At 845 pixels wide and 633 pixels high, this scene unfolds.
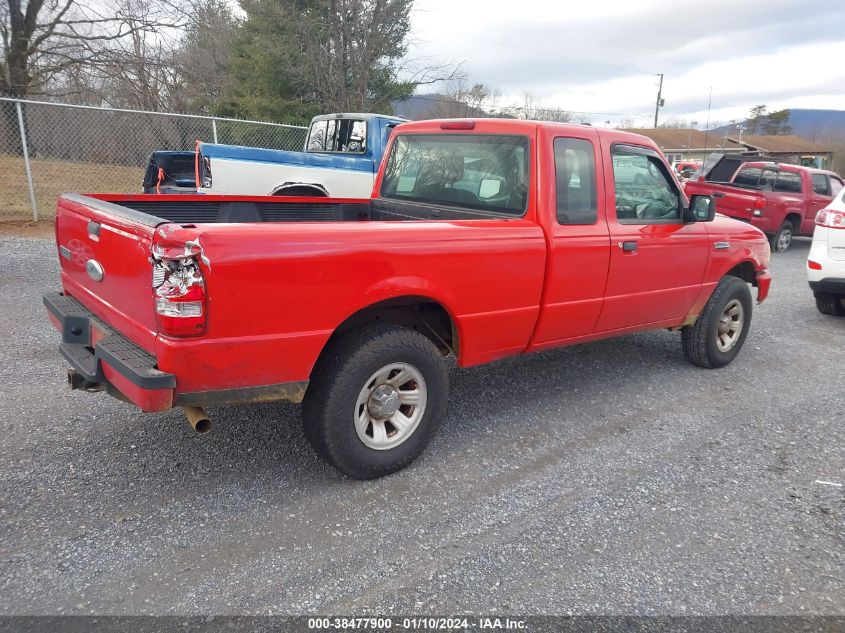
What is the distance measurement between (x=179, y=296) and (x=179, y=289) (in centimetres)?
3

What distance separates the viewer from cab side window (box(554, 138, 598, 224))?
12.8 ft

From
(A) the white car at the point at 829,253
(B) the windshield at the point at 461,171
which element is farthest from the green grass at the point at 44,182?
(A) the white car at the point at 829,253

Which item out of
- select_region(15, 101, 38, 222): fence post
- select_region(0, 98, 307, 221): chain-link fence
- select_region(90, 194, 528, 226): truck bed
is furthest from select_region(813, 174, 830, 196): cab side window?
select_region(15, 101, 38, 222): fence post

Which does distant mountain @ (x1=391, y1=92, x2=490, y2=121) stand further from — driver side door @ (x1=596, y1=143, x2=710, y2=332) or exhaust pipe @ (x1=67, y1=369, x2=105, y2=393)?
exhaust pipe @ (x1=67, y1=369, x2=105, y2=393)

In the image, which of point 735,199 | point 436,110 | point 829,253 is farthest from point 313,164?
point 436,110

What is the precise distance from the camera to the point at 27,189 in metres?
11.8

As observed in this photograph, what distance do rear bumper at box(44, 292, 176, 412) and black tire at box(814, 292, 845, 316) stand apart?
768 centimetres

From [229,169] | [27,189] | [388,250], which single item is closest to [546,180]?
[388,250]

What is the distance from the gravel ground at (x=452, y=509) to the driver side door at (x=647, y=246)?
29.1 inches

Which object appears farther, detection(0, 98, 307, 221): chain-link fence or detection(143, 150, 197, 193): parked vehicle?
detection(0, 98, 307, 221): chain-link fence

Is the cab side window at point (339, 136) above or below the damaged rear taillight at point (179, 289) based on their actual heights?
above

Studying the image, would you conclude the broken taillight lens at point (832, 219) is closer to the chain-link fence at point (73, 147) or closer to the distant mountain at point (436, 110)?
the chain-link fence at point (73, 147)

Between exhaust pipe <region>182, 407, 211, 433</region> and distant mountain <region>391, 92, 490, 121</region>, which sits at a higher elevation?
distant mountain <region>391, 92, 490, 121</region>

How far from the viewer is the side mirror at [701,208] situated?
4645mm
